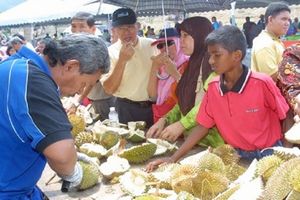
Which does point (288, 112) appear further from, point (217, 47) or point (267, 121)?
point (217, 47)

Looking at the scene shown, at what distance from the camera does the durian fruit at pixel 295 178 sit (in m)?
1.23

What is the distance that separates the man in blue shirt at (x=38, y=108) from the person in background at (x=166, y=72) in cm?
138

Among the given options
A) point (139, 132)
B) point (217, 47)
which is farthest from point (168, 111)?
point (217, 47)

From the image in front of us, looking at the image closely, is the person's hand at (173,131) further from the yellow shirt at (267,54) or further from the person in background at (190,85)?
the yellow shirt at (267,54)

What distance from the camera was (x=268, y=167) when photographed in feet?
4.78

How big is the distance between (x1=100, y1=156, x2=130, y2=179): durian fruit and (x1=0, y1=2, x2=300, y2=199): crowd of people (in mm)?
146

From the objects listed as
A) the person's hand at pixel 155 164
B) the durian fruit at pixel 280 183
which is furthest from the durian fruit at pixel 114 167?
the durian fruit at pixel 280 183

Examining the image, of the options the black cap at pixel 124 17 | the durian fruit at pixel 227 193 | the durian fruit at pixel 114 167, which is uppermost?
the black cap at pixel 124 17

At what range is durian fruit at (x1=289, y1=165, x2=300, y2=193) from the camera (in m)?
1.23

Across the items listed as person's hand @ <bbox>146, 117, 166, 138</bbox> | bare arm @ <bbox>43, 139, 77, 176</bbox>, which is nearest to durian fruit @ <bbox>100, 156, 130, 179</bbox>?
person's hand @ <bbox>146, 117, 166, 138</bbox>

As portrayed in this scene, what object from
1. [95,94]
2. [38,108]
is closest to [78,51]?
[38,108]

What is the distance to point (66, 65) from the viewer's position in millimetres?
1355

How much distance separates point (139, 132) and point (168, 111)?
0.31 metres

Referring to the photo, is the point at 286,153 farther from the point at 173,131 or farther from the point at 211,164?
the point at 173,131
